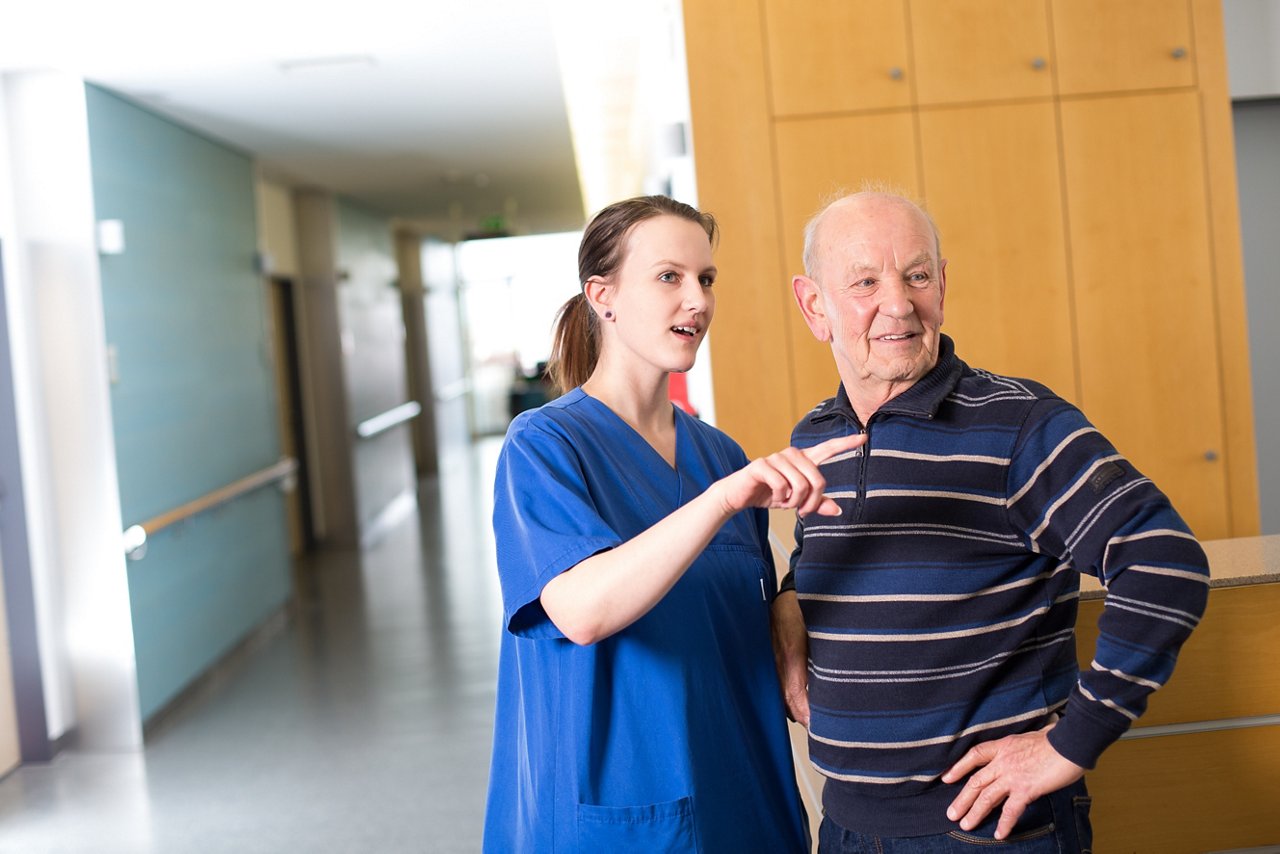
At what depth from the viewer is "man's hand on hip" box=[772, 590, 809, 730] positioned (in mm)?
1624

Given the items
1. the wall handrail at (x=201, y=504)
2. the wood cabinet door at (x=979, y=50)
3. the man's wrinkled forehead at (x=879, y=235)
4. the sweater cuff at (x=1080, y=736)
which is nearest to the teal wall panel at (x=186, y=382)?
the wall handrail at (x=201, y=504)

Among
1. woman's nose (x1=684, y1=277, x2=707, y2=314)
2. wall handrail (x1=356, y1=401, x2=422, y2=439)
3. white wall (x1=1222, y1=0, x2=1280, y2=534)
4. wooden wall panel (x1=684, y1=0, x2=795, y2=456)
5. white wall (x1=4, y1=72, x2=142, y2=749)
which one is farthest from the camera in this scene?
wall handrail (x1=356, y1=401, x2=422, y2=439)

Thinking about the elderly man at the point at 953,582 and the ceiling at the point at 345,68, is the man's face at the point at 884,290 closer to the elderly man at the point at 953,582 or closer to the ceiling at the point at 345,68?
the elderly man at the point at 953,582

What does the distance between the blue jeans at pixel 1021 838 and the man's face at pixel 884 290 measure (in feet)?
1.90

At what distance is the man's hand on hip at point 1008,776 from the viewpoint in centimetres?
136

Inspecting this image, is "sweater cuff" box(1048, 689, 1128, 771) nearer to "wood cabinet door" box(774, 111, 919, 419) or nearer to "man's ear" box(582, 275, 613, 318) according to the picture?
"man's ear" box(582, 275, 613, 318)

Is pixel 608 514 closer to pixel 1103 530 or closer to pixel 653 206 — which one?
pixel 653 206

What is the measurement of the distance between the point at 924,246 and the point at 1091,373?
9.12 ft

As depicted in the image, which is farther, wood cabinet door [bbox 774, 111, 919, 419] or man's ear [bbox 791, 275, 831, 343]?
wood cabinet door [bbox 774, 111, 919, 419]

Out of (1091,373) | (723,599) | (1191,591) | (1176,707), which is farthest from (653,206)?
(1091,373)

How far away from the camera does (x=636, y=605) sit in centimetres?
131

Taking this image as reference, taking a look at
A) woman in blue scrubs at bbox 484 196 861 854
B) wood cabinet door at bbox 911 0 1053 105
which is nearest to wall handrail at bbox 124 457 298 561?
wood cabinet door at bbox 911 0 1053 105

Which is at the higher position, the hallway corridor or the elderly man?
the elderly man

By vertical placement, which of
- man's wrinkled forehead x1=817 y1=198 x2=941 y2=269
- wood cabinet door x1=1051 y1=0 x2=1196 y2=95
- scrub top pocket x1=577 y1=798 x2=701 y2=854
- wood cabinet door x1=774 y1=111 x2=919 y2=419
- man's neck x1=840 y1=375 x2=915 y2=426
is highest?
wood cabinet door x1=1051 y1=0 x2=1196 y2=95
